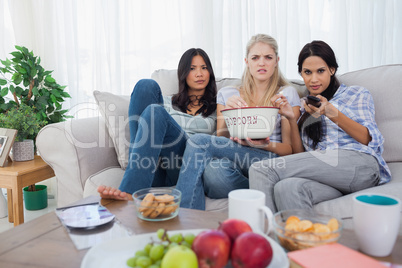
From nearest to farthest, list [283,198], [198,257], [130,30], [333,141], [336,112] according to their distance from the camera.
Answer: [198,257], [283,198], [336,112], [333,141], [130,30]

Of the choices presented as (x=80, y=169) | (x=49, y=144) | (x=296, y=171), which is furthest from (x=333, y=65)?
(x=49, y=144)

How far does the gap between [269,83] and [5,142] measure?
1.57m

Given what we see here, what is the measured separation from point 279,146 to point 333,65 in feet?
1.66

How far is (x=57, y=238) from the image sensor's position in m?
0.75

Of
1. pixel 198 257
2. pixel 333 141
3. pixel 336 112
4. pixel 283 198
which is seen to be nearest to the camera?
pixel 198 257

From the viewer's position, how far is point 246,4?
2.40m

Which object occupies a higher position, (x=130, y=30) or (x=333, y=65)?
(x=130, y=30)

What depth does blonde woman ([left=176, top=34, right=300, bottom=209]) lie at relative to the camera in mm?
1333

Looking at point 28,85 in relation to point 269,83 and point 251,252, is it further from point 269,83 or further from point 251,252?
point 251,252

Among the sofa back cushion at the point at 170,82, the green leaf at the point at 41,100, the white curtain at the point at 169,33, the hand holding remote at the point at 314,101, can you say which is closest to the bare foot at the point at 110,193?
the hand holding remote at the point at 314,101

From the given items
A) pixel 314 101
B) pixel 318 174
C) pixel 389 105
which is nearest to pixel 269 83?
pixel 314 101

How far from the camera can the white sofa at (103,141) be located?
1.54 meters

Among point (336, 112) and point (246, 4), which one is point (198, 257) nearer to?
point (336, 112)

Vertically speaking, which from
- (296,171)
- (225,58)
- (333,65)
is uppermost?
(225,58)
